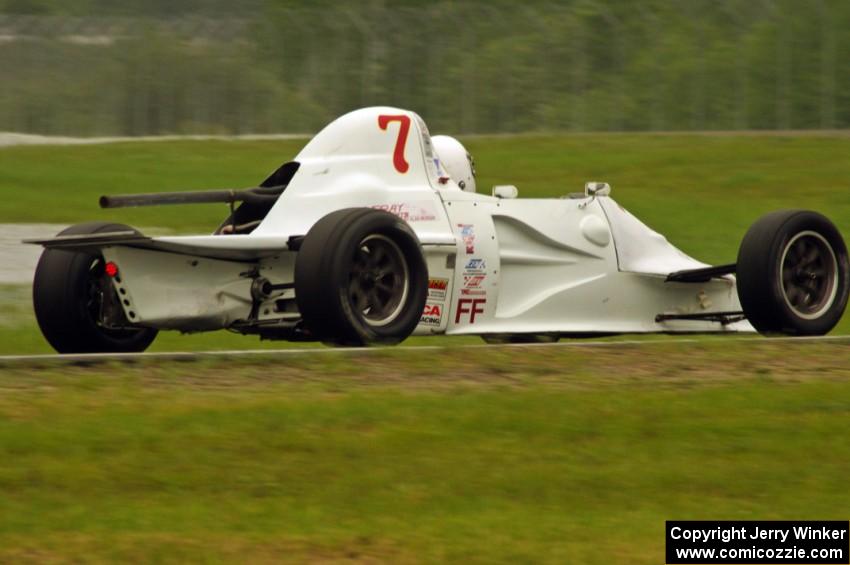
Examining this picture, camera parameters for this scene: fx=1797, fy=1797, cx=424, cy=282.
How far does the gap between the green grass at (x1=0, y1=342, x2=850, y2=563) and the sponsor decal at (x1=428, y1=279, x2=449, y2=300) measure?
4.21ft

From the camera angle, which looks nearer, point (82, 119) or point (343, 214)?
point (343, 214)

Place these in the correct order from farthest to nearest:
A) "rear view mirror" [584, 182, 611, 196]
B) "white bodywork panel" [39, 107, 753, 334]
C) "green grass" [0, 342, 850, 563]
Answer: "rear view mirror" [584, 182, 611, 196], "white bodywork panel" [39, 107, 753, 334], "green grass" [0, 342, 850, 563]

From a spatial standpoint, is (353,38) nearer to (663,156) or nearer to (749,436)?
(663,156)

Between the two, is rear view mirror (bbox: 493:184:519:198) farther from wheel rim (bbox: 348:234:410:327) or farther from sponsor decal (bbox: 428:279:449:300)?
wheel rim (bbox: 348:234:410:327)

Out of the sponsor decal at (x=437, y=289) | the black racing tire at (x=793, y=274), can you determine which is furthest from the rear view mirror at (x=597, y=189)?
the sponsor decal at (x=437, y=289)

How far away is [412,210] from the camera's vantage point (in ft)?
38.3

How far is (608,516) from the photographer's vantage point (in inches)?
275

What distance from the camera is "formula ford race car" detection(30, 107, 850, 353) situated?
10609 mm

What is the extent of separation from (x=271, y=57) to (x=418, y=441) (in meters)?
27.8

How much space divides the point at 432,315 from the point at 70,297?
229 centimetres

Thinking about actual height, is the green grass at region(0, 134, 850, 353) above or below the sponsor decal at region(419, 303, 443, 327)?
above

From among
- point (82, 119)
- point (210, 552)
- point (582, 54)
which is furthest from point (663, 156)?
point (210, 552)

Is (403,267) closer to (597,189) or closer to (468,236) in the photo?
(468,236)

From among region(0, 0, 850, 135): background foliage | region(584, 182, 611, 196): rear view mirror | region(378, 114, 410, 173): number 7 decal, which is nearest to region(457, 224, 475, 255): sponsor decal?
region(378, 114, 410, 173): number 7 decal
